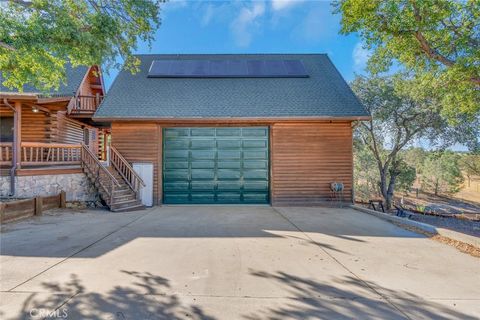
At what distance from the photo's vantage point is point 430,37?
555cm

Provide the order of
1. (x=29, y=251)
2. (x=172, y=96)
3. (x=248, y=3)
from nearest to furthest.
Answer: (x=29, y=251)
(x=172, y=96)
(x=248, y=3)

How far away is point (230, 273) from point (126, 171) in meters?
7.00

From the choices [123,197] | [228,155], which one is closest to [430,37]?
[228,155]

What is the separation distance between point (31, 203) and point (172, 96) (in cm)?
568

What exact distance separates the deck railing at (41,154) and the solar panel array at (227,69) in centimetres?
456

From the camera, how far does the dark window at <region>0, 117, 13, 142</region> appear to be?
986cm

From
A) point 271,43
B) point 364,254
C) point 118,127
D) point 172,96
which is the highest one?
point 271,43

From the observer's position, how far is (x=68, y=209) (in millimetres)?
7730

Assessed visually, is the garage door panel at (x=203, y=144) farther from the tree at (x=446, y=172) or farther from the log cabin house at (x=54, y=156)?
the tree at (x=446, y=172)

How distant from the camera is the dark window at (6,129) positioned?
32.3 feet

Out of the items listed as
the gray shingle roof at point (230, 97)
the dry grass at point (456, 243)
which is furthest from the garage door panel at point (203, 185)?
the dry grass at point (456, 243)

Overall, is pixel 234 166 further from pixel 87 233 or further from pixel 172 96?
pixel 87 233

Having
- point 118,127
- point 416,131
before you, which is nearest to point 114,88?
point 118,127

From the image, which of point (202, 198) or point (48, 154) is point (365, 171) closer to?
point (202, 198)
